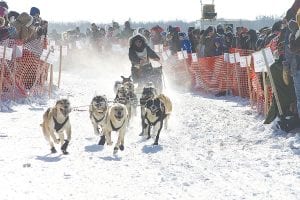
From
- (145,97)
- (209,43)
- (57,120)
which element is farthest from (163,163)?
(209,43)

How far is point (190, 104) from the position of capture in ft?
44.3

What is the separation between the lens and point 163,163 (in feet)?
22.8

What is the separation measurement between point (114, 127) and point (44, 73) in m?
7.39

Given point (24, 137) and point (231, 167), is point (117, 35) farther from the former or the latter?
point (231, 167)

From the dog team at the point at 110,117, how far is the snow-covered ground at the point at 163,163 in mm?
196

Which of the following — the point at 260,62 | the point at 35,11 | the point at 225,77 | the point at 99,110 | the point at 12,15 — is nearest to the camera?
the point at 99,110

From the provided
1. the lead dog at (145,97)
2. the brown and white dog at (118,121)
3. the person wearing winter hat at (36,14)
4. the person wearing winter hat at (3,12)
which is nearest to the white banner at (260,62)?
the lead dog at (145,97)

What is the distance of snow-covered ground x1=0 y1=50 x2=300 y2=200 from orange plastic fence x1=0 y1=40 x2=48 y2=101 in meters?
1.50

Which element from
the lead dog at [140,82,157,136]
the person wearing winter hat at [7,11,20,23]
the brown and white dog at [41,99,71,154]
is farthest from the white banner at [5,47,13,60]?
the brown and white dog at [41,99,71,154]

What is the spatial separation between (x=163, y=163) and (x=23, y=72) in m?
7.44

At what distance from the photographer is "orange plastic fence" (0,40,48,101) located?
12.7 meters

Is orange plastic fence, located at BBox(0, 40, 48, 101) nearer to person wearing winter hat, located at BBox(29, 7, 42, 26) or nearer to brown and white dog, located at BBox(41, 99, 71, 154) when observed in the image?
person wearing winter hat, located at BBox(29, 7, 42, 26)

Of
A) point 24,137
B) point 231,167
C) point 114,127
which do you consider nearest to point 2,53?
point 24,137

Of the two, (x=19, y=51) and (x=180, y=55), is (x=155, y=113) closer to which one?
(x=19, y=51)
